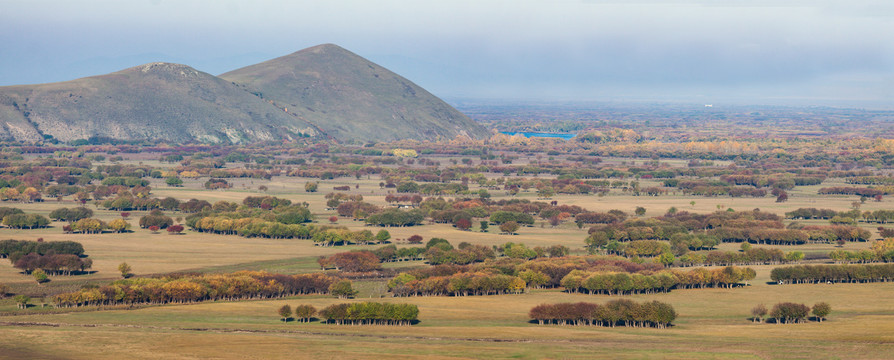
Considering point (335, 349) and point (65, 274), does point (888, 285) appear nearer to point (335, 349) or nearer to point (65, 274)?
point (335, 349)

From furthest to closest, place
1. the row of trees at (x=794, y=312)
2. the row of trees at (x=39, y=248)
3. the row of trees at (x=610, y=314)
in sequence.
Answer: the row of trees at (x=39, y=248), the row of trees at (x=794, y=312), the row of trees at (x=610, y=314)

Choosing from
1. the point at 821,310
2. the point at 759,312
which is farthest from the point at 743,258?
the point at 821,310

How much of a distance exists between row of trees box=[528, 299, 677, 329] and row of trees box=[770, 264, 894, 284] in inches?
1376

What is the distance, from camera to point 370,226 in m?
197

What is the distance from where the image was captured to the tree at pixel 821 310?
107 meters

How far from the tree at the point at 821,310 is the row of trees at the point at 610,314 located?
54.4 feet

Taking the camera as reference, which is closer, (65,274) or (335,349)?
(335,349)

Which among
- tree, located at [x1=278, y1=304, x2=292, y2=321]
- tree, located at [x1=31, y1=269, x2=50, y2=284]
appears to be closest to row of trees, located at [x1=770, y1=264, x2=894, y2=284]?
tree, located at [x1=278, y1=304, x2=292, y2=321]

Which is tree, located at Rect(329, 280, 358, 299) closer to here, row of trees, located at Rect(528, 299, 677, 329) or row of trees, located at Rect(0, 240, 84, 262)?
row of trees, located at Rect(528, 299, 677, 329)

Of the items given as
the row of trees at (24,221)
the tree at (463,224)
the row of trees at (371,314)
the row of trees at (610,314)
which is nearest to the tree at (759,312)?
the row of trees at (610,314)

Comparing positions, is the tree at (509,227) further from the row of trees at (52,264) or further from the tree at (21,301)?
the tree at (21,301)

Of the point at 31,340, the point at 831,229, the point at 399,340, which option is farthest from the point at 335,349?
the point at 831,229

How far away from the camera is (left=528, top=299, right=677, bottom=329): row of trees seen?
10494 cm

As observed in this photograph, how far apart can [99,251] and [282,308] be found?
6280 cm
